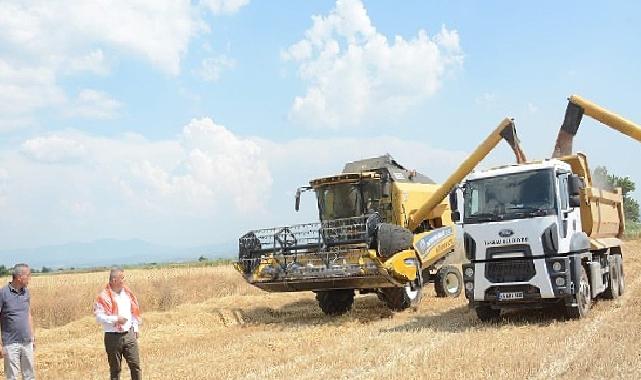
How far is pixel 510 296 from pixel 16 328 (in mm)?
8015

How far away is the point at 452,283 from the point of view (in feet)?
58.9

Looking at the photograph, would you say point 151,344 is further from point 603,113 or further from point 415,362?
point 603,113

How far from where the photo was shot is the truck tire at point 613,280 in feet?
49.2

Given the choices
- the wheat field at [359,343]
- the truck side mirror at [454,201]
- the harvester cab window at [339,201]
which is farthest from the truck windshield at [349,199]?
the truck side mirror at [454,201]

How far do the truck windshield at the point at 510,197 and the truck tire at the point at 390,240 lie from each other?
6.28 feet

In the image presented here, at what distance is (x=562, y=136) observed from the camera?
52.5 ft

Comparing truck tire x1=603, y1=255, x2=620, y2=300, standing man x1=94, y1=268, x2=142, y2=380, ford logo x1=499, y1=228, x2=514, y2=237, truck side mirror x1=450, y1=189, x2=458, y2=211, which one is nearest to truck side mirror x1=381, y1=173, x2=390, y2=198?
truck side mirror x1=450, y1=189, x2=458, y2=211

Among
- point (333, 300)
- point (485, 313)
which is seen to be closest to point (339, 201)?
point (333, 300)

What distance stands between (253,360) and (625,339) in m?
5.28

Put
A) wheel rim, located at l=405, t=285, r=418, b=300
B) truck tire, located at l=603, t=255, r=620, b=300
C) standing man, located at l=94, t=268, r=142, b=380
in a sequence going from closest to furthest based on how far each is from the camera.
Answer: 1. standing man, located at l=94, t=268, r=142, b=380
2. wheel rim, located at l=405, t=285, r=418, b=300
3. truck tire, located at l=603, t=255, r=620, b=300

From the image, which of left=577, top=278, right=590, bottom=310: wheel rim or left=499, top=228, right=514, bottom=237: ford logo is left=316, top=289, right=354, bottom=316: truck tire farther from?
left=577, top=278, right=590, bottom=310: wheel rim

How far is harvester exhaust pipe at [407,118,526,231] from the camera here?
16.0m

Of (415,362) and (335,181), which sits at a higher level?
(335,181)

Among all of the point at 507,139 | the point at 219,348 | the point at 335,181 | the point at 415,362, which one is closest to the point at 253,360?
the point at 219,348
